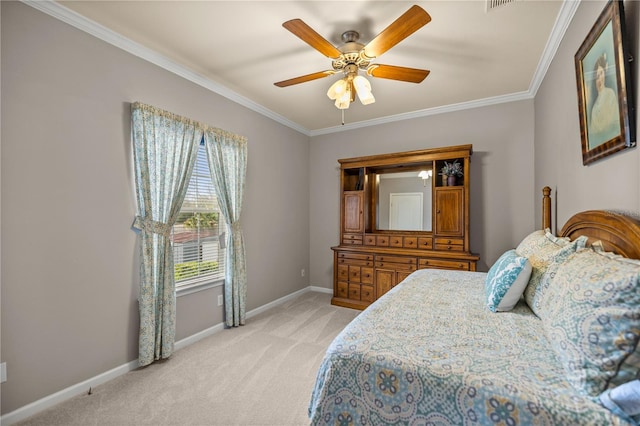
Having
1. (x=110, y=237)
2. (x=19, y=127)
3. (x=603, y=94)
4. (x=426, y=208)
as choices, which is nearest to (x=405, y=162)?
(x=426, y=208)

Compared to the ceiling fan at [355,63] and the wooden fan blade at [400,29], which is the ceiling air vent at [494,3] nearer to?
the ceiling fan at [355,63]

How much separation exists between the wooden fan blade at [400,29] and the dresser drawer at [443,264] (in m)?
2.47

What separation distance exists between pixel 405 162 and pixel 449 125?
81 cm

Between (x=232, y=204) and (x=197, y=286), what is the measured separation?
960 mm

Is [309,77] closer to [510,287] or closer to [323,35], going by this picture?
[323,35]

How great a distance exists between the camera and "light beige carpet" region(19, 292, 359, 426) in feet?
5.91

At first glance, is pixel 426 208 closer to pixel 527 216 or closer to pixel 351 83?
pixel 527 216

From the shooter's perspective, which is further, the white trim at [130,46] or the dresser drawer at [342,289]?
the dresser drawer at [342,289]

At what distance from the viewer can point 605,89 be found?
55.2 inches

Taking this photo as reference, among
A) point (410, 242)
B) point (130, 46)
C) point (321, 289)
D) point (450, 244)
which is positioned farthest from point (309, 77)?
point (321, 289)

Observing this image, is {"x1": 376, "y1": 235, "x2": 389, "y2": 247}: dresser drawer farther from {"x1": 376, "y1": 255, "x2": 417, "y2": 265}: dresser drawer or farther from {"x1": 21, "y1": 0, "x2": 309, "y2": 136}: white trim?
{"x1": 21, "y1": 0, "x2": 309, "y2": 136}: white trim

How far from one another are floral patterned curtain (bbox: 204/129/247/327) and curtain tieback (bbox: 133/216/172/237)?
0.73m

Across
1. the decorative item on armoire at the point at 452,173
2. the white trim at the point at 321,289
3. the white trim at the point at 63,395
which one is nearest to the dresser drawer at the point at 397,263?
the decorative item on armoire at the point at 452,173

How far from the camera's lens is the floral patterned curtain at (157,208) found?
235 cm
